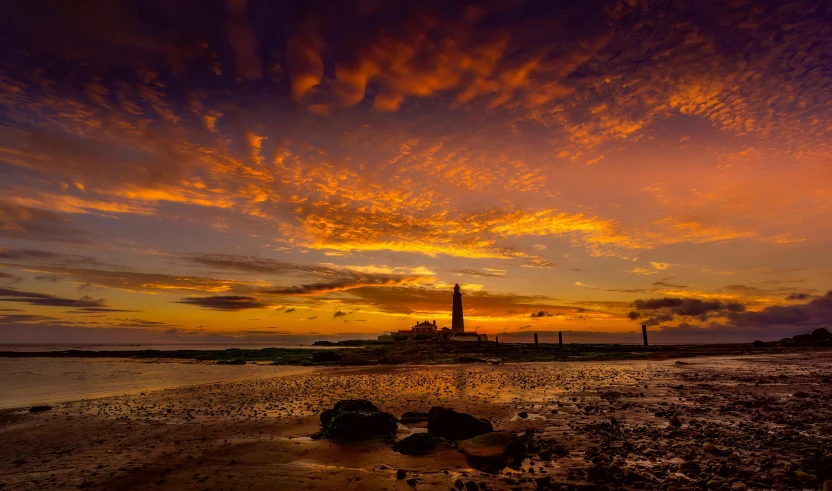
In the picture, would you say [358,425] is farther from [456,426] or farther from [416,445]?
[456,426]

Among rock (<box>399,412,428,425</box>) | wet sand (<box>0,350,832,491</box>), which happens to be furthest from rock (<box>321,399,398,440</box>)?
rock (<box>399,412,428,425</box>)

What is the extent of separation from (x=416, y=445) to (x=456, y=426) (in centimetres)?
157

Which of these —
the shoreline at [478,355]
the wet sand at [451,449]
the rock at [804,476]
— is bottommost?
the wet sand at [451,449]

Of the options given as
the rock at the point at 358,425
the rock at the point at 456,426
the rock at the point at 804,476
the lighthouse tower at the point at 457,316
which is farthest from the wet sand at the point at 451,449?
the lighthouse tower at the point at 457,316

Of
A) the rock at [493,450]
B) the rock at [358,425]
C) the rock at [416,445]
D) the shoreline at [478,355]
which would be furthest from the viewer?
the shoreline at [478,355]

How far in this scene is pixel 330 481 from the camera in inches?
323

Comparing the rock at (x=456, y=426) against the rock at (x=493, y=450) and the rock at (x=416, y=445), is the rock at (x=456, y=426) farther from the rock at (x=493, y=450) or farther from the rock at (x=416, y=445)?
the rock at (x=493, y=450)

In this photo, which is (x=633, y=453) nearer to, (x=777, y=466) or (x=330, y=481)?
(x=777, y=466)

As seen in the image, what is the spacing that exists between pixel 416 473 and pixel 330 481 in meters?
1.77

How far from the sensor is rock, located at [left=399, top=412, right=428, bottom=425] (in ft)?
46.0

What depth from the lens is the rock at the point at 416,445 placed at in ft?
33.4

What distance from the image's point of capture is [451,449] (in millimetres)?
10219

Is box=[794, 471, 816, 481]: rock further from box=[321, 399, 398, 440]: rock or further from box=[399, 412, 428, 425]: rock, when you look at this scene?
box=[399, 412, 428, 425]: rock

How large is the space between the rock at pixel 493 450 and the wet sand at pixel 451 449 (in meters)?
0.28
